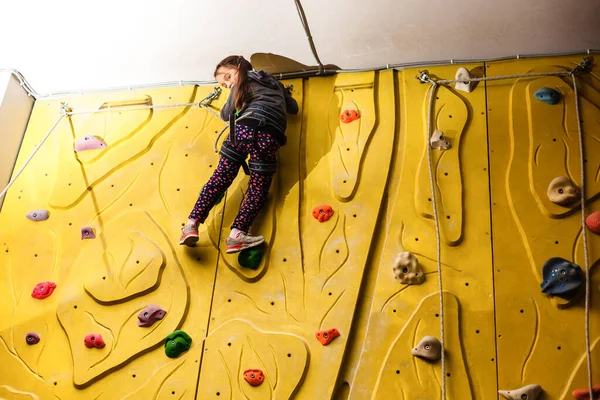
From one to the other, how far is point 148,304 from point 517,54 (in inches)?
67.6

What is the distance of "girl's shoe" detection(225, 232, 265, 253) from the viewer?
2.64 meters

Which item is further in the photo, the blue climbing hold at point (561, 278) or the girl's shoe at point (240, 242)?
the girl's shoe at point (240, 242)

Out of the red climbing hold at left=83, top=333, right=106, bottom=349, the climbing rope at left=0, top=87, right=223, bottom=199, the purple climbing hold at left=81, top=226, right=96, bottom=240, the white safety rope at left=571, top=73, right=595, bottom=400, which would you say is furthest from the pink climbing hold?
the white safety rope at left=571, top=73, right=595, bottom=400

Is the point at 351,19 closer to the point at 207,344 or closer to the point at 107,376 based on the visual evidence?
the point at 207,344

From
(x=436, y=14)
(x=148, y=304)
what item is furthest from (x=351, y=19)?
(x=148, y=304)

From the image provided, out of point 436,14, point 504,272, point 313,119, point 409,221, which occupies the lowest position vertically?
point 504,272

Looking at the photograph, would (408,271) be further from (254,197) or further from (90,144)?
(90,144)

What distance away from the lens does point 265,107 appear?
2713 mm

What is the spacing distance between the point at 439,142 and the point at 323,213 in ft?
1.70

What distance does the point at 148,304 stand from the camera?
8.70 feet

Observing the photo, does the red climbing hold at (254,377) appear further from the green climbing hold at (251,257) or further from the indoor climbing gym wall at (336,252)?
the green climbing hold at (251,257)

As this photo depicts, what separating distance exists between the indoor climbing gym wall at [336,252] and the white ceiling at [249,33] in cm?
9

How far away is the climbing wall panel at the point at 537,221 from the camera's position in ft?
7.73

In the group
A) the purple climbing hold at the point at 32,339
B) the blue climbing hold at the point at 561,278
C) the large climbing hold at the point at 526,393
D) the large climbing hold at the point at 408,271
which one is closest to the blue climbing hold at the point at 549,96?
the blue climbing hold at the point at 561,278
